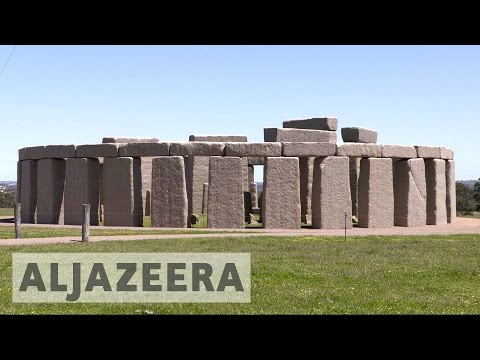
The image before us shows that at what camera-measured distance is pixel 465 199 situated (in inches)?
1981

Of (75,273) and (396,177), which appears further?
(396,177)

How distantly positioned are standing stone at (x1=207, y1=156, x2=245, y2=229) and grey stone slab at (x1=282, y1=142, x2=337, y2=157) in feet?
5.37

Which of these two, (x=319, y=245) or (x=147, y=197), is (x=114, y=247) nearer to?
(x=319, y=245)

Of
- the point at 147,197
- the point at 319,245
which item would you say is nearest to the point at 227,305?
the point at 319,245

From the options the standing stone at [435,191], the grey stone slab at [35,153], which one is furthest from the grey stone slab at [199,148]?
the standing stone at [435,191]

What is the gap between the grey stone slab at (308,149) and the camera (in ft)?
73.3

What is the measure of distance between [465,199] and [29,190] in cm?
3412

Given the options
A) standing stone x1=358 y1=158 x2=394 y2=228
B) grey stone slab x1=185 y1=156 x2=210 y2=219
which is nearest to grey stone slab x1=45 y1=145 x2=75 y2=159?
grey stone slab x1=185 y1=156 x2=210 y2=219

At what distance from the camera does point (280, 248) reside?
15.1 m

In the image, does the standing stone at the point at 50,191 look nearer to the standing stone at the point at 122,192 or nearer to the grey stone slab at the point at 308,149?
the standing stone at the point at 122,192

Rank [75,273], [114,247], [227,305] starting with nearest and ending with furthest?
[227,305] < [75,273] < [114,247]
